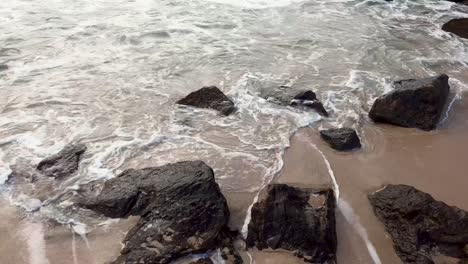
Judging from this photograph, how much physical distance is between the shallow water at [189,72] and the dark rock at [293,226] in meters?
0.34

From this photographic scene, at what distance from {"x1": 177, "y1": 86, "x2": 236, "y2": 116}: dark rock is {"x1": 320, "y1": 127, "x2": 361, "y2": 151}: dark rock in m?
1.34

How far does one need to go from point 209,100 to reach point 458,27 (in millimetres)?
6654

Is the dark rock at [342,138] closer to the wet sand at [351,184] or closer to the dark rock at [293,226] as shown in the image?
the wet sand at [351,184]

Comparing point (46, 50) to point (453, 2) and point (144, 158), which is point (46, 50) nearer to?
point (144, 158)

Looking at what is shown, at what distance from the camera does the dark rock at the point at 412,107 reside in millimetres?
5477

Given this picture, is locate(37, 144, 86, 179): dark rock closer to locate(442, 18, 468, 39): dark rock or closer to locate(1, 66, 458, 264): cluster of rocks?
locate(1, 66, 458, 264): cluster of rocks

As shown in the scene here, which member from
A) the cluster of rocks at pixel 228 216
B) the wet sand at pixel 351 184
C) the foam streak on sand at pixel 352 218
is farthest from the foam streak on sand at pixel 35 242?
the foam streak on sand at pixel 352 218

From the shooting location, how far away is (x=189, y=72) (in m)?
6.86

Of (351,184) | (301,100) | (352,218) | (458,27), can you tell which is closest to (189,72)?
(301,100)

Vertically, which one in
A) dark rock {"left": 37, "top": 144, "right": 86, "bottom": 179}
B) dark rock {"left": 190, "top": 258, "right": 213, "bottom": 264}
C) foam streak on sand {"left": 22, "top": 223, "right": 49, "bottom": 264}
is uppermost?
dark rock {"left": 37, "top": 144, "right": 86, "bottom": 179}

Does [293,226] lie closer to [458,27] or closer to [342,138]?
[342,138]

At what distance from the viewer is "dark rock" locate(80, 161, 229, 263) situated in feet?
11.3

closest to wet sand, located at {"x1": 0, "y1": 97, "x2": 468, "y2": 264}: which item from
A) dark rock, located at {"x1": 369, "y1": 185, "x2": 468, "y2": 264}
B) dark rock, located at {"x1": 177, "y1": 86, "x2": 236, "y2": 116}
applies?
dark rock, located at {"x1": 369, "y1": 185, "x2": 468, "y2": 264}

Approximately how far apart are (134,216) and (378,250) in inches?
84.0
